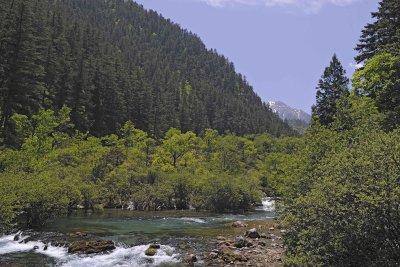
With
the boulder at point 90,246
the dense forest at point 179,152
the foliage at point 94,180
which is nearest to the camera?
the dense forest at point 179,152

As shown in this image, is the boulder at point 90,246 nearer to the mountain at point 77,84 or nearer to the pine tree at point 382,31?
the pine tree at point 382,31

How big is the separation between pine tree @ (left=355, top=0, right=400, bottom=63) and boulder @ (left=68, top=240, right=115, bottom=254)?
22647mm

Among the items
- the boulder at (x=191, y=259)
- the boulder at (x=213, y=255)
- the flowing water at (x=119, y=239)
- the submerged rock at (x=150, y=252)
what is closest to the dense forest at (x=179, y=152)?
the flowing water at (x=119, y=239)

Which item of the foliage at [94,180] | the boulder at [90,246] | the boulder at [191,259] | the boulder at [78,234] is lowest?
the boulder at [191,259]

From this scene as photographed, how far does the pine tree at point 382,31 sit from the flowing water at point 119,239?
19351 mm

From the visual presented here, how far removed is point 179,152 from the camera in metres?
73.1

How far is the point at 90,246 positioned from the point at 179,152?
1940 inches

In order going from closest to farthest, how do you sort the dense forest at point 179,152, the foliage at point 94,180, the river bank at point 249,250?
the dense forest at point 179,152, the river bank at point 249,250, the foliage at point 94,180

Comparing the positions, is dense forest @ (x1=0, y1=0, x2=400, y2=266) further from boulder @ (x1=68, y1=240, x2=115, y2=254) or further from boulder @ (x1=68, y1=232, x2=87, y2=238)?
boulder @ (x1=68, y1=240, x2=115, y2=254)

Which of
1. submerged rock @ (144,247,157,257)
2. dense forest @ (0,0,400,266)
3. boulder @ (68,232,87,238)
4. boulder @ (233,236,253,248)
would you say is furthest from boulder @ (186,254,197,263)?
boulder @ (68,232,87,238)

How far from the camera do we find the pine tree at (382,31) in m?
32.9

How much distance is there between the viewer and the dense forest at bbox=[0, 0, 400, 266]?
13.0 metres

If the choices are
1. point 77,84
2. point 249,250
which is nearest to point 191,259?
point 249,250

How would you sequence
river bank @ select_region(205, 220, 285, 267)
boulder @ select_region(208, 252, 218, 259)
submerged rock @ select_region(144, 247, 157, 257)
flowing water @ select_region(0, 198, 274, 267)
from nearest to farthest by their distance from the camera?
river bank @ select_region(205, 220, 285, 267) → flowing water @ select_region(0, 198, 274, 267) → boulder @ select_region(208, 252, 218, 259) → submerged rock @ select_region(144, 247, 157, 257)
